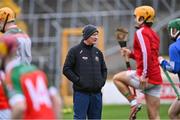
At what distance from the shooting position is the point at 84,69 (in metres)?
12.2

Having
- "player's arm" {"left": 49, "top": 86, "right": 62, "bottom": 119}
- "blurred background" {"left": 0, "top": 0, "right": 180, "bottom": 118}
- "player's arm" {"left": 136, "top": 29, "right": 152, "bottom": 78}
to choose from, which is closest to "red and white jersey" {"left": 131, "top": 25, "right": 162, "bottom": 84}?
"player's arm" {"left": 136, "top": 29, "right": 152, "bottom": 78}

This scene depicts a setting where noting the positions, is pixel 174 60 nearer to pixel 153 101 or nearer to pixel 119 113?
pixel 153 101

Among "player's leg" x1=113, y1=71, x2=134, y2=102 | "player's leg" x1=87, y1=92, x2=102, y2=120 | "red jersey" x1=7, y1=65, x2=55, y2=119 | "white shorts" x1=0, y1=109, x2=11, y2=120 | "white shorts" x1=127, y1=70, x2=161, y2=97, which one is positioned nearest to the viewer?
"red jersey" x1=7, y1=65, x2=55, y2=119

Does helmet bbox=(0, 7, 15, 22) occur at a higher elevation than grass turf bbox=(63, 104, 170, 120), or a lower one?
higher

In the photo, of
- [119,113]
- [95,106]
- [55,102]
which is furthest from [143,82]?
[119,113]

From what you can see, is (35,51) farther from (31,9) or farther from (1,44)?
(1,44)

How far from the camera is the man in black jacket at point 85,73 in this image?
12.1 meters

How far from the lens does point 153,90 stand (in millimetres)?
13422

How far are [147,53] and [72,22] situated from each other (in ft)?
47.6

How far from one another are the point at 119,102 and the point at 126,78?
10716 millimetres

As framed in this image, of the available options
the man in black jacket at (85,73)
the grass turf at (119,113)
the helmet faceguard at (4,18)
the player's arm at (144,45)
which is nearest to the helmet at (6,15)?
the helmet faceguard at (4,18)

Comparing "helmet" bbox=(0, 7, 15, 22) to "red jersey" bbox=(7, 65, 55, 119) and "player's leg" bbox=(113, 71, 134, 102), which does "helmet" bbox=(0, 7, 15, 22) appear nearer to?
"player's leg" bbox=(113, 71, 134, 102)

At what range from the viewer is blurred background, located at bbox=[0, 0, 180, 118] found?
26328mm

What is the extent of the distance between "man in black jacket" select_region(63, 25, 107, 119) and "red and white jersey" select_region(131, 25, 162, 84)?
3.82 ft
